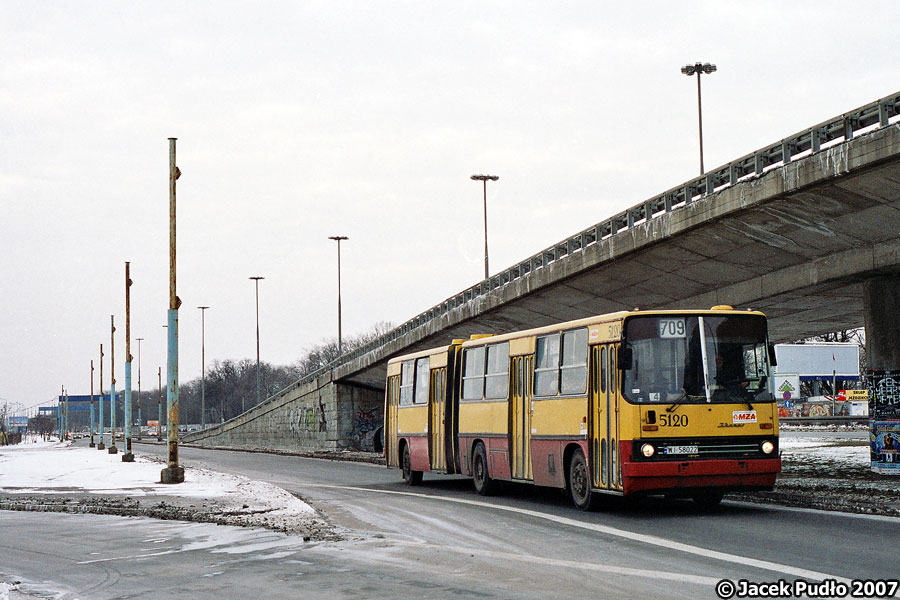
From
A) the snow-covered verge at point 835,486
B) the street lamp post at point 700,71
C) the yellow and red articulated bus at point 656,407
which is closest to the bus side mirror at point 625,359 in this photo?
the yellow and red articulated bus at point 656,407

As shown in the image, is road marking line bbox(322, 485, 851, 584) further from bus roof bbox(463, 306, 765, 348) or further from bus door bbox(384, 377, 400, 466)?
bus door bbox(384, 377, 400, 466)

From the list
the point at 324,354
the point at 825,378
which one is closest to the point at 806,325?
the point at 825,378

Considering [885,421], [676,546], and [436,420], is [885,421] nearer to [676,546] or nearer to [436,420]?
[436,420]

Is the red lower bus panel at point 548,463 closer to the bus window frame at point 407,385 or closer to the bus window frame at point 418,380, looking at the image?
the bus window frame at point 418,380

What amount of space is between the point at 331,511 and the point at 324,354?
14991 centimetres

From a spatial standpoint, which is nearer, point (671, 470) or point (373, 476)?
point (671, 470)

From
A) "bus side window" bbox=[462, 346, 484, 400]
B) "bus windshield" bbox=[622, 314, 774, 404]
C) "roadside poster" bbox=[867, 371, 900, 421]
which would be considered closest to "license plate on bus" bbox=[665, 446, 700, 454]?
"bus windshield" bbox=[622, 314, 774, 404]

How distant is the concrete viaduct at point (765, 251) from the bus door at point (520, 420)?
23.7ft

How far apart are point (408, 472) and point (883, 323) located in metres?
10.8

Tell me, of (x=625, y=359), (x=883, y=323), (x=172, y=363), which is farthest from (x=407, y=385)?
(x=625, y=359)

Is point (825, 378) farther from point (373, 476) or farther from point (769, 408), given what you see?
point (769, 408)

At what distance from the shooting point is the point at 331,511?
709 inches

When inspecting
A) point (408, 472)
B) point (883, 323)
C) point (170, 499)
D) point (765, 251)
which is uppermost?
point (765, 251)

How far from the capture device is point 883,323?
2492 cm
